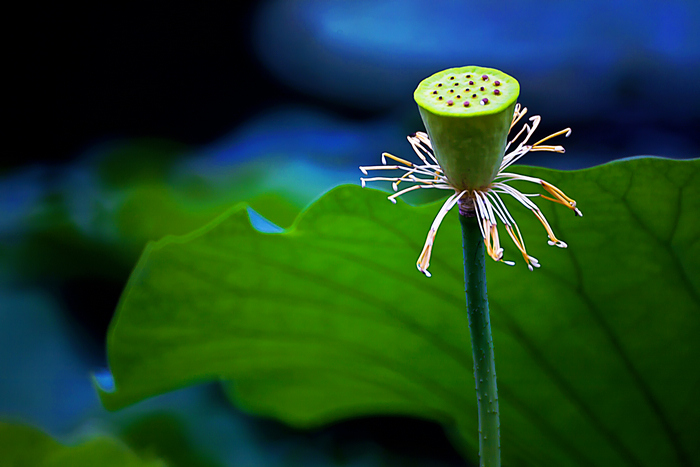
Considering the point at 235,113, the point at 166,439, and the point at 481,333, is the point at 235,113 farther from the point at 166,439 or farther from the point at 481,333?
the point at 481,333

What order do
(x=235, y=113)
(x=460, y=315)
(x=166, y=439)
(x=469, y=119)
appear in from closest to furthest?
(x=469, y=119) < (x=460, y=315) < (x=166, y=439) < (x=235, y=113)

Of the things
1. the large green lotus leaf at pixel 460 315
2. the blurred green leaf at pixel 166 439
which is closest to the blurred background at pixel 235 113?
the blurred green leaf at pixel 166 439

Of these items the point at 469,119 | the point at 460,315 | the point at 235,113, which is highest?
the point at 469,119

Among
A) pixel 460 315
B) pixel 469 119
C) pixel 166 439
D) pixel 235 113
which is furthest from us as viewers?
pixel 235 113

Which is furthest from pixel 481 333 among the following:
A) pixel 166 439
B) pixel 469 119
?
pixel 166 439

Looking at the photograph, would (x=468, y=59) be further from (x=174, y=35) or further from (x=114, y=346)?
(x=114, y=346)

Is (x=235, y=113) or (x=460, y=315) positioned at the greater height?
(x=460, y=315)
